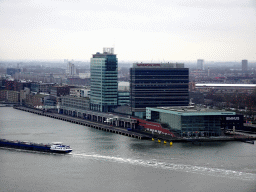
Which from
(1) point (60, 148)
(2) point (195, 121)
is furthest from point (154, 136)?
(1) point (60, 148)

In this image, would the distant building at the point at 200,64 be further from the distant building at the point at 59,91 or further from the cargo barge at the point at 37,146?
the cargo barge at the point at 37,146

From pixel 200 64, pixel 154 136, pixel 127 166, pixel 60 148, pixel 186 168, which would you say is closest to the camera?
pixel 186 168

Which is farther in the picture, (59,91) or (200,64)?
(200,64)

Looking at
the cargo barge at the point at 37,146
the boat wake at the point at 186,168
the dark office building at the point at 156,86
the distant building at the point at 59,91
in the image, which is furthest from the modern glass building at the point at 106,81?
the boat wake at the point at 186,168

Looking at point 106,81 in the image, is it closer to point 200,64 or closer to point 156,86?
point 156,86

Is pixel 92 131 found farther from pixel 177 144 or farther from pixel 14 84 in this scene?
pixel 14 84

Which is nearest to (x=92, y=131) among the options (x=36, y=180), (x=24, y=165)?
(x=24, y=165)

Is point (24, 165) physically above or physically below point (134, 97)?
below
